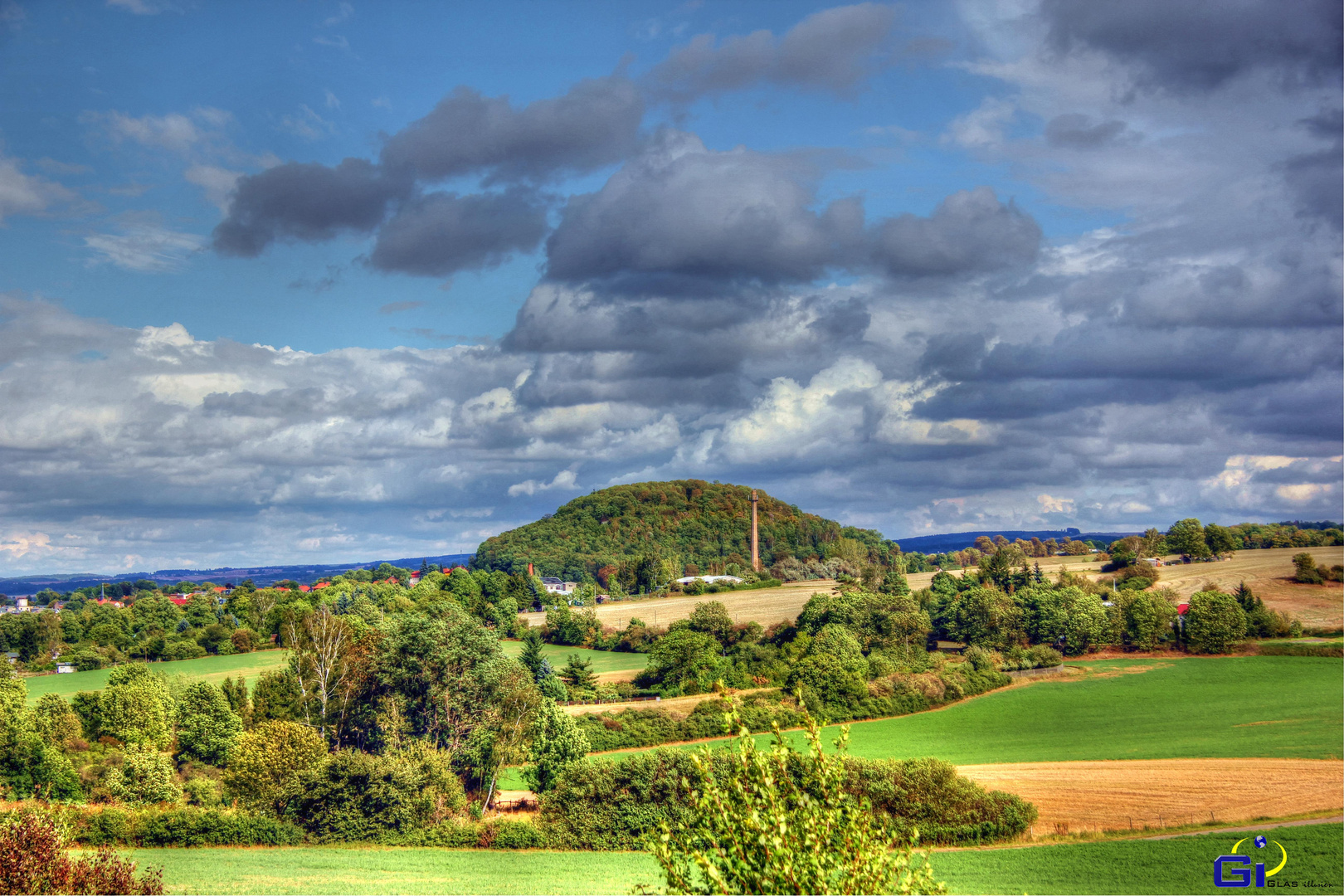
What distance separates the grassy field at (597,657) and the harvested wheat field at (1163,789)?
42.6m

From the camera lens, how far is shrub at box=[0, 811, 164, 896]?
15883mm

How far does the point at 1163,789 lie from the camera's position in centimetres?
4544

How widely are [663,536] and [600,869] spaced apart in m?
152

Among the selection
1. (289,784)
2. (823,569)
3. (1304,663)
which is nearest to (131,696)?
(289,784)

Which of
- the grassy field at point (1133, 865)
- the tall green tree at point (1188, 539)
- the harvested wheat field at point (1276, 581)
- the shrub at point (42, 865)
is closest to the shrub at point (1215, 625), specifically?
the harvested wheat field at point (1276, 581)

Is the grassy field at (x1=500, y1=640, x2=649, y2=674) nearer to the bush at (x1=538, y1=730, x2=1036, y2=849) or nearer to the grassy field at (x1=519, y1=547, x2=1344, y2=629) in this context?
the grassy field at (x1=519, y1=547, x2=1344, y2=629)

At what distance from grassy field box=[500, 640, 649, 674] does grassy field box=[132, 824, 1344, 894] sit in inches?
1975

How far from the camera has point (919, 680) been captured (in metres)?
70.4

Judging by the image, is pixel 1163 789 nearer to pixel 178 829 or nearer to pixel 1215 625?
pixel 1215 625

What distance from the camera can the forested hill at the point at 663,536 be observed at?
174 m

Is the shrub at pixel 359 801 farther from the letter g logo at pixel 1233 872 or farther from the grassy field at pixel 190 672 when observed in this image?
the grassy field at pixel 190 672

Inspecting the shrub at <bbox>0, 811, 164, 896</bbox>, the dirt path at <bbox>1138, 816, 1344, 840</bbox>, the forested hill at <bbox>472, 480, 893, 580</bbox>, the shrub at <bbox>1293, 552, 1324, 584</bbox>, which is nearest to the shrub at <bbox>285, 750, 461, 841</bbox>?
the shrub at <bbox>0, 811, 164, 896</bbox>

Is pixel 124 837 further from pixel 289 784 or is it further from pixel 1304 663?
pixel 1304 663

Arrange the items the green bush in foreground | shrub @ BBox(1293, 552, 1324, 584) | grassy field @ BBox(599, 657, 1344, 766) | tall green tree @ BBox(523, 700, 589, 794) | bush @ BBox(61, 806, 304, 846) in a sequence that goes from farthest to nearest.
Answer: shrub @ BBox(1293, 552, 1324, 584) < grassy field @ BBox(599, 657, 1344, 766) < tall green tree @ BBox(523, 700, 589, 794) < bush @ BBox(61, 806, 304, 846) < the green bush in foreground
